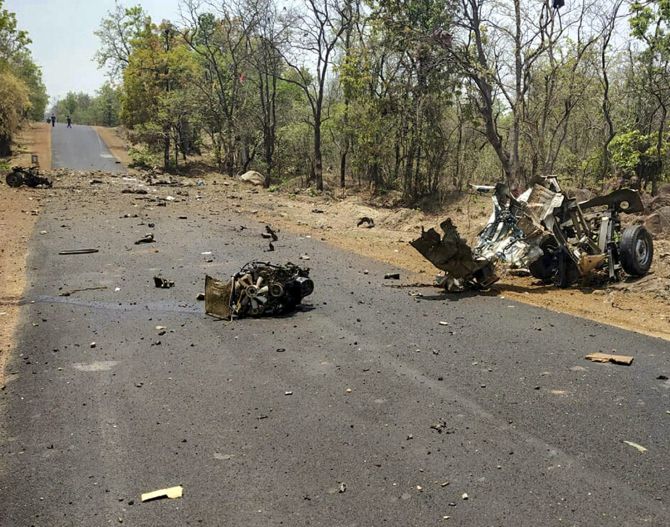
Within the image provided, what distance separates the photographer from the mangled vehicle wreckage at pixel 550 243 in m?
10.4

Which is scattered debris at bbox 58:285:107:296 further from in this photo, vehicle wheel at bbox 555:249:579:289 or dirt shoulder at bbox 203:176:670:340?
vehicle wheel at bbox 555:249:579:289

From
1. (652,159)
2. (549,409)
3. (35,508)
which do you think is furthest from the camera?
(652,159)

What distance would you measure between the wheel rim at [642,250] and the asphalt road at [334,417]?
2.82m

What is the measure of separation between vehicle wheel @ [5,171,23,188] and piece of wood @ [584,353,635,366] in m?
25.1

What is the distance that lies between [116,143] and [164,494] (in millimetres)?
54157

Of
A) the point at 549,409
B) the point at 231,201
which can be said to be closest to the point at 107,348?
the point at 549,409

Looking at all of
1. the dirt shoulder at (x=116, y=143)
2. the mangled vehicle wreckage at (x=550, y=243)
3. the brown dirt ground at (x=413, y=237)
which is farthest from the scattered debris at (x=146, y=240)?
the dirt shoulder at (x=116, y=143)

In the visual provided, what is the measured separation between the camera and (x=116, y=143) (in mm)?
53812

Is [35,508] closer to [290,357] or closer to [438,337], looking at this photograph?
[290,357]

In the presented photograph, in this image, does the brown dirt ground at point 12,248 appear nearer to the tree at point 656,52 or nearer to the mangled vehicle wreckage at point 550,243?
the mangled vehicle wreckage at point 550,243

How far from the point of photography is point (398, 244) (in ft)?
56.6

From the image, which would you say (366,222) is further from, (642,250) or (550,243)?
(642,250)

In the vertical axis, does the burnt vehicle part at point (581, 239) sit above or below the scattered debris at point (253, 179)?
below

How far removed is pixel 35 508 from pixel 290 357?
3455mm
